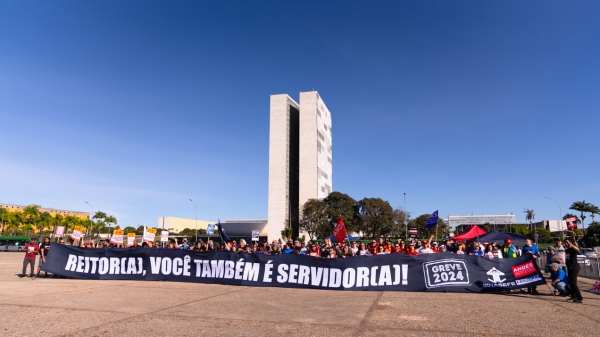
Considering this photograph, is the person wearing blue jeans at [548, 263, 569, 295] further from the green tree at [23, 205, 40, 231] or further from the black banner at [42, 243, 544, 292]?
the green tree at [23, 205, 40, 231]

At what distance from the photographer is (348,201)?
3211 inches

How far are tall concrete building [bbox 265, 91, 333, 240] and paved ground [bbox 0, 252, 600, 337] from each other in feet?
277

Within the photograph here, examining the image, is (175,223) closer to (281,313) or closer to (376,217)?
(376,217)

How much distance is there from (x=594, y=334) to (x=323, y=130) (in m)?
101

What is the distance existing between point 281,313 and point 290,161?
320 ft

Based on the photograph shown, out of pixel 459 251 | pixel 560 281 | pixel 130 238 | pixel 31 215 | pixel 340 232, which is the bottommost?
pixel 560 281

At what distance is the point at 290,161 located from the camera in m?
106

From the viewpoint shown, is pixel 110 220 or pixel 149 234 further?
pixel 110 220

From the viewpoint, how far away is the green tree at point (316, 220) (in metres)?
79.4

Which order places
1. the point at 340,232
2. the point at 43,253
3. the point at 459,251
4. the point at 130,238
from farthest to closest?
the point at 130,238 → the point at 340,232 → the point at 43,253 → the point at 459,251

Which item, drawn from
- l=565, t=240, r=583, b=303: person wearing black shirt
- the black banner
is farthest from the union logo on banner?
l=565, t=240, r=583, b=303: person wearing black shirt

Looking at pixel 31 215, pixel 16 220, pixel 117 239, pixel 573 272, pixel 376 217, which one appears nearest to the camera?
pixel 573 272

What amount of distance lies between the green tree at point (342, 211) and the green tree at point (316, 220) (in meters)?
0.41

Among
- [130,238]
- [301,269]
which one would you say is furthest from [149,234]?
[301,269]
